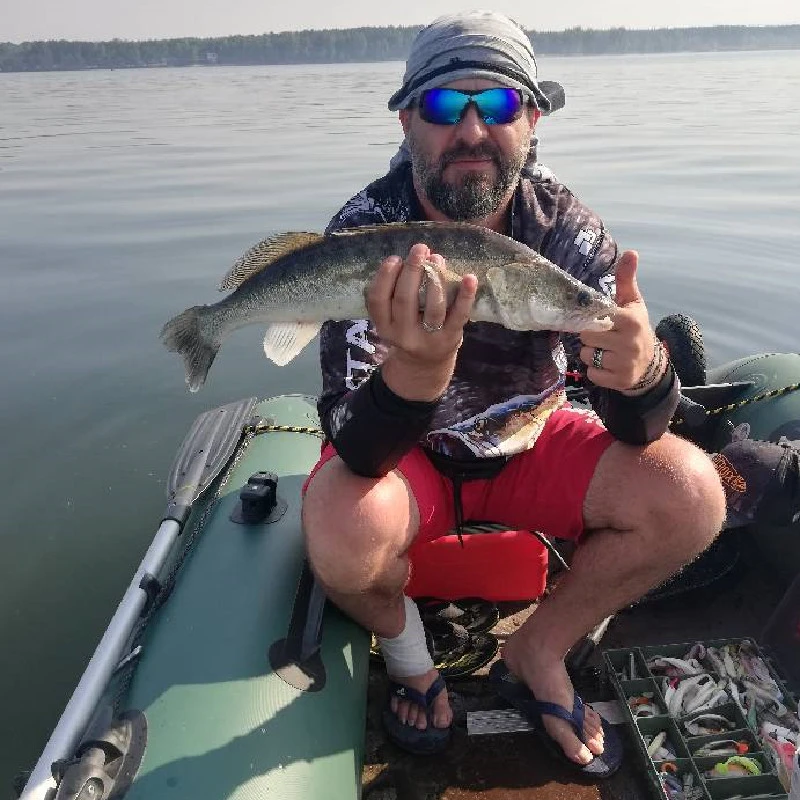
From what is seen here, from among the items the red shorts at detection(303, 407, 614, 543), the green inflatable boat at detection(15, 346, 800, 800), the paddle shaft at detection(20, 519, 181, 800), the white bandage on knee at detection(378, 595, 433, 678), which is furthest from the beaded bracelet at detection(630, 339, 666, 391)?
the paddle shaft at detection(20, 519, 181, 800)

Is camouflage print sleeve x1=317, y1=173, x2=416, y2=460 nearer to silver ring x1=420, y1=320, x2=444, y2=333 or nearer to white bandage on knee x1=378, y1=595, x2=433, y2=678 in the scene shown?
silver ring x1=420, y1=320, x2=444, y2=333

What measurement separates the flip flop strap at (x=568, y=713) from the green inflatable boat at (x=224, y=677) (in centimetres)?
73

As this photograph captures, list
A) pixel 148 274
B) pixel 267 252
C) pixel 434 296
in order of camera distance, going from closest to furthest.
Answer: pixel 434 296
pixel 267 252
pixel 148 274

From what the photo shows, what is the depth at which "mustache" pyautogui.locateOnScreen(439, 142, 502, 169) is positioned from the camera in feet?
10.3

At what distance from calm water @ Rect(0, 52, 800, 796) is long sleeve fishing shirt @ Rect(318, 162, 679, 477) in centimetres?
239

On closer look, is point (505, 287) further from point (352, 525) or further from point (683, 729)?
point (683, 729)

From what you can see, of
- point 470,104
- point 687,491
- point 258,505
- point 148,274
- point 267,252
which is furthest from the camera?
point 148,274

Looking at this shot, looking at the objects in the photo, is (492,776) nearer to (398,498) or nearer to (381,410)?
(398,498)

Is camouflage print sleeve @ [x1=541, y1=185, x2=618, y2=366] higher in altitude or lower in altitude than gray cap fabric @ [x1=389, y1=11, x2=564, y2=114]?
lower

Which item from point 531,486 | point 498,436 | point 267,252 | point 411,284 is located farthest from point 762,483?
point 267,252

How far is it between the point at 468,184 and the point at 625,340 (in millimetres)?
1035

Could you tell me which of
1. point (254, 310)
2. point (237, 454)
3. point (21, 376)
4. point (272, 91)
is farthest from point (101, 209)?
point (272, 91)

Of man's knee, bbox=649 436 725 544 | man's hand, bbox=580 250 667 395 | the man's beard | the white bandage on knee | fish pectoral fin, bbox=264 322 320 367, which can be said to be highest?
the man's beard

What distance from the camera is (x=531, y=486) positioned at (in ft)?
10.6
